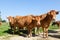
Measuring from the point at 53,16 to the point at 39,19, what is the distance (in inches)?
54.4

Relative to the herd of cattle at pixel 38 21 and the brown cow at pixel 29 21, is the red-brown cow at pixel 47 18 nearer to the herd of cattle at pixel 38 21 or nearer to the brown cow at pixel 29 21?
the herd of cattle at pixel 38 21

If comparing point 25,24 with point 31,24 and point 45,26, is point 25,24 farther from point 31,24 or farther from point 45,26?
point 45,26

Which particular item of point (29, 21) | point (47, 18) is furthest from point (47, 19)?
point (29, 21)

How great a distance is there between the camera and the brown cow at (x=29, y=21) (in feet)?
50.6

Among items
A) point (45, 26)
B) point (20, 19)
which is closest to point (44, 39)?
point (45, 26)

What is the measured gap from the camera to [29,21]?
16.1 m

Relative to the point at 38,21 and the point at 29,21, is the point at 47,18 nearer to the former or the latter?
the point at 38,21

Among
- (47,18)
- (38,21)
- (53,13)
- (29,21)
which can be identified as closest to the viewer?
(53,13)

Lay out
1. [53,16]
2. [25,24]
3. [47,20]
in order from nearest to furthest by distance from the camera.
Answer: [53,16]
[47,20]
[25,24]

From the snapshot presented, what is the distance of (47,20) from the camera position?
50.6 feet

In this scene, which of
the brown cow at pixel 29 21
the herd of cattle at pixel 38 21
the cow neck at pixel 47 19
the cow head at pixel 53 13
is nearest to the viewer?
the cow head at pixel 53 13

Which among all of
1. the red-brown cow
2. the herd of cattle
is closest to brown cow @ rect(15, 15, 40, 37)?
the herd of cattle

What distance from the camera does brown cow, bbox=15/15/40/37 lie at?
15.4 meters

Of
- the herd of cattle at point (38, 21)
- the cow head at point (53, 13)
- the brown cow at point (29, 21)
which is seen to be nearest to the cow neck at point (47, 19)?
the herd of cattle at point (38, 21)
